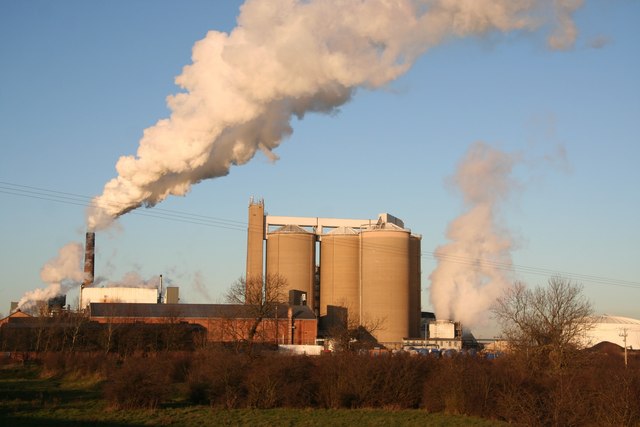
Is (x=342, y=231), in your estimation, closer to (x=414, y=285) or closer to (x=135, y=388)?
(x=414, y=285)

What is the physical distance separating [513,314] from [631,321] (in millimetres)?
53309

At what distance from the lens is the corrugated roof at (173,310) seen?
2685 inches

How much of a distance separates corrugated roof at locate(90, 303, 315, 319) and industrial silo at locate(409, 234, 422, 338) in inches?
478

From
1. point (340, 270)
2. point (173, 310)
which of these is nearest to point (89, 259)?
point (173, 310)

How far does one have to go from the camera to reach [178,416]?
25000mm

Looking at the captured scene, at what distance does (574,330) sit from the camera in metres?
36.3

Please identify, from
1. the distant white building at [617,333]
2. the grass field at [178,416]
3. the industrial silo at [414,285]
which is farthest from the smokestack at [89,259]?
the distant white building at [617,333]

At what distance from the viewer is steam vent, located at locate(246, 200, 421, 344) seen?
7462 cm

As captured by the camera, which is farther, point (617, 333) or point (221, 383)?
point (617, 333)

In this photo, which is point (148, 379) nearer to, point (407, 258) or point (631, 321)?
point (407, 258)

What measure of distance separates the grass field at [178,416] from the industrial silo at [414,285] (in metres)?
49.6

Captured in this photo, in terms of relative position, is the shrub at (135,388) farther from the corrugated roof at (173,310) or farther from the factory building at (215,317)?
the corrugated roof at (173,310)

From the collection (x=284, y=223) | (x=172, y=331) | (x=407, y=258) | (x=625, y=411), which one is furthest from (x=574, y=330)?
(x=284, y=223)

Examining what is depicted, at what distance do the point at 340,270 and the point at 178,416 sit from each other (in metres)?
54.4
